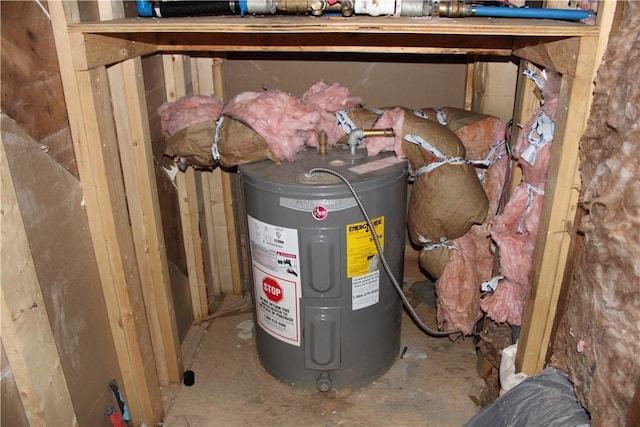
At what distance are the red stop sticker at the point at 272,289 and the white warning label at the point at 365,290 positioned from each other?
10.3 inches

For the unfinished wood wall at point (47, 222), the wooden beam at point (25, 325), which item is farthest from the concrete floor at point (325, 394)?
the wooden beam at point (25, 325)

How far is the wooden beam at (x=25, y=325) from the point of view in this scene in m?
1.13

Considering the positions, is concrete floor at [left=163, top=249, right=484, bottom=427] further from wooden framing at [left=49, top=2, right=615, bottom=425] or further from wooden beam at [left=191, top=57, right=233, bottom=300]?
wooden beam at [left=191, top=57, right=233, bottom=300]

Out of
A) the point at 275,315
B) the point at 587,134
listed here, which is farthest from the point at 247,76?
the point at 587,134

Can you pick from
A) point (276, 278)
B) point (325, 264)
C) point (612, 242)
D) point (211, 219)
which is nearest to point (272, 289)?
point (276, 278)

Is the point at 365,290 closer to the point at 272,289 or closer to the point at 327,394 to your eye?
the point at 272,289

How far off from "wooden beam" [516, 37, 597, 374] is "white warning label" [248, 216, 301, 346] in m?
0.75

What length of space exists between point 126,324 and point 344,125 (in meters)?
1.01

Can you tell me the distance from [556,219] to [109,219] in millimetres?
1249

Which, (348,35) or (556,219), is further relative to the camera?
(348,35)

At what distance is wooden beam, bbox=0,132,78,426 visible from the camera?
1132 mm

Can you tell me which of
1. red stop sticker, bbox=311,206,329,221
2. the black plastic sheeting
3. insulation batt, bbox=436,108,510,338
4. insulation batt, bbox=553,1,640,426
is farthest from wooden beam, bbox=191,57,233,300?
insulation batt, bbox=553,1,640,426

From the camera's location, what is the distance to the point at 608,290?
1.16 meters

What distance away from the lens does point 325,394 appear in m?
2.03
